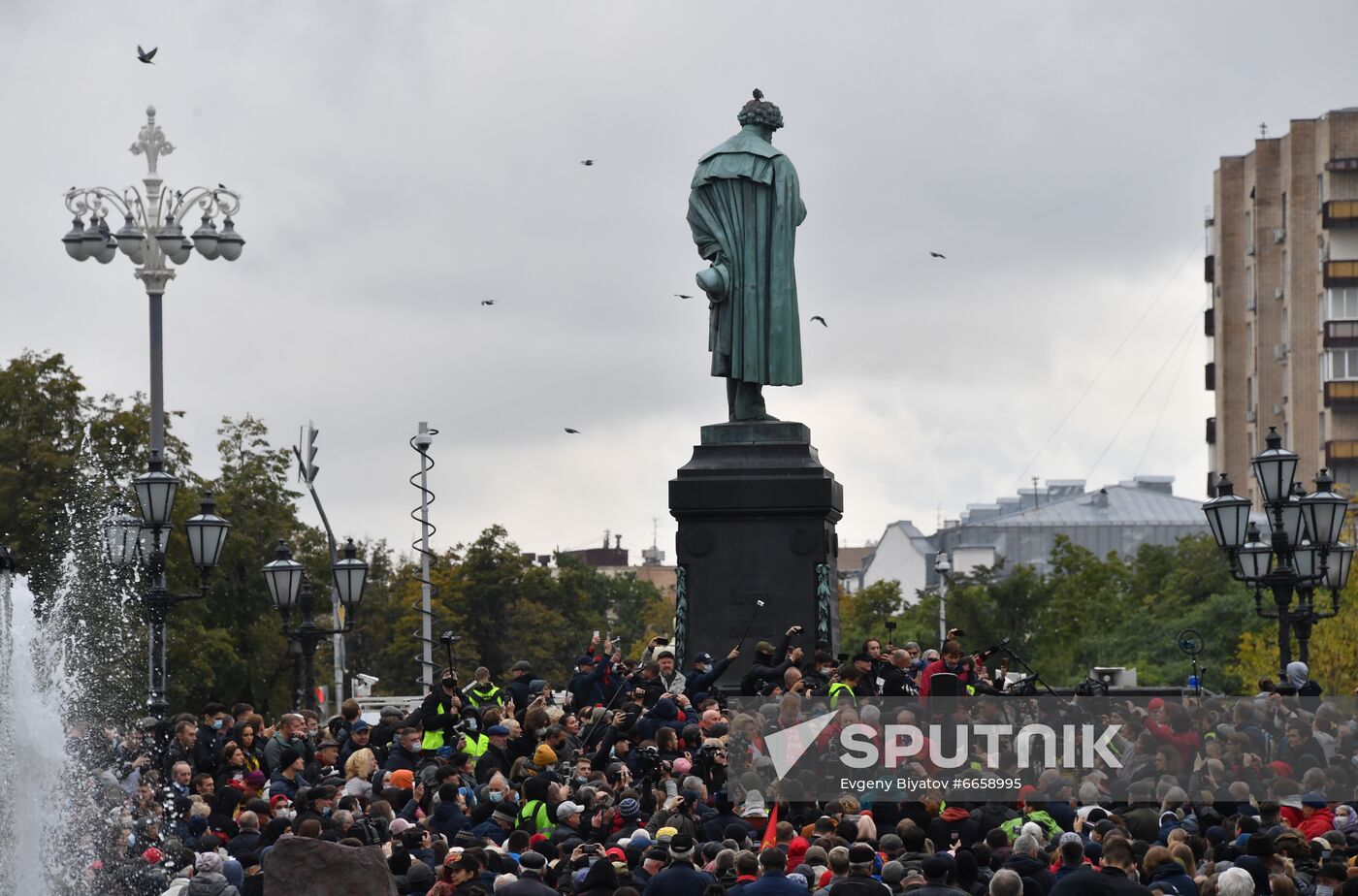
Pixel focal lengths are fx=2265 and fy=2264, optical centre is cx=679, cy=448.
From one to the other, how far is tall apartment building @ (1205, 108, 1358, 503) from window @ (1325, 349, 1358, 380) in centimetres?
3

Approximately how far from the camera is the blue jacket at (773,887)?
1287 centimetres

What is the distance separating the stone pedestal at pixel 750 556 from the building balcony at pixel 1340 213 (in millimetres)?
59514

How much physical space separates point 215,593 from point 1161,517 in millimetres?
84884

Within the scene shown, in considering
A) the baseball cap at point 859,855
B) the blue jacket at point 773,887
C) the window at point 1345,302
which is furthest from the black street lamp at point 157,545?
the window at point 1345,302

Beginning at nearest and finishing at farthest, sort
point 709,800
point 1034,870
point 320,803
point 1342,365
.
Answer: point 1034,870
point 320,803
point 709,800
point 1342,365

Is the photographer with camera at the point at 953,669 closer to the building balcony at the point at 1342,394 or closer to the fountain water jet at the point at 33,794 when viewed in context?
the fountain water jet at the point at 33,794

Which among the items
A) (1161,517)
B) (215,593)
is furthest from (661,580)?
(215,593)

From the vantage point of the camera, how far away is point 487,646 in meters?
75.3

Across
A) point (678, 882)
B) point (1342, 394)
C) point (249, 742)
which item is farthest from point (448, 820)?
point (1342, 394)

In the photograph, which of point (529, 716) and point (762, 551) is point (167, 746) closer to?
point (529, 716)

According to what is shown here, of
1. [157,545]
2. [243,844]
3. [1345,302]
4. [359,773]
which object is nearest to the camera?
[243,844]

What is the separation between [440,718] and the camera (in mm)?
19641

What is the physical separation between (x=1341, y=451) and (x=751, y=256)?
59208 mm

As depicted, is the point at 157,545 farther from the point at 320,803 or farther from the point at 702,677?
the point at 320,803
